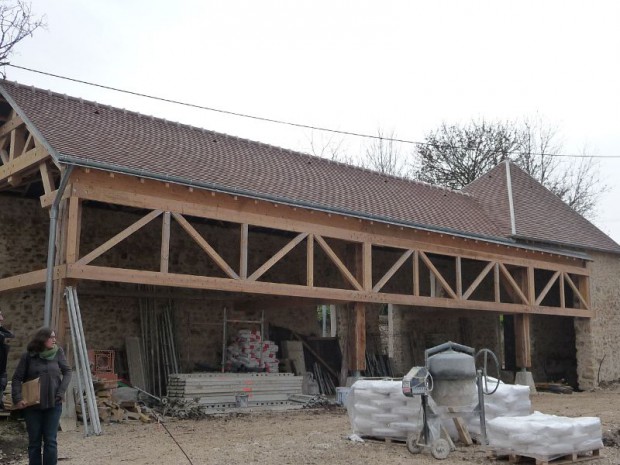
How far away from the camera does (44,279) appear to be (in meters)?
10.2

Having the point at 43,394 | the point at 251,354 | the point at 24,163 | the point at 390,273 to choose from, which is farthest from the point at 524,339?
the point at 43,394

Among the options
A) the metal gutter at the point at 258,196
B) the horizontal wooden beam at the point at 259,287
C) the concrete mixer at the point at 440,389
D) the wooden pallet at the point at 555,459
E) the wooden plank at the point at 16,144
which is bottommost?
the wooden pallet at the point at 555,459

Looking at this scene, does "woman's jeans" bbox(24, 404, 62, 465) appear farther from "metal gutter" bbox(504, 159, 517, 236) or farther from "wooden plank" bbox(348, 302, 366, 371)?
"metal gutter" bbox(504, 159, 517, 236)

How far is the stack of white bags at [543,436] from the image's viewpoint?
23.5ft

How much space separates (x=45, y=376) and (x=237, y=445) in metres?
2.95

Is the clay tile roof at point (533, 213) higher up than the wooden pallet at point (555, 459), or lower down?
higher up

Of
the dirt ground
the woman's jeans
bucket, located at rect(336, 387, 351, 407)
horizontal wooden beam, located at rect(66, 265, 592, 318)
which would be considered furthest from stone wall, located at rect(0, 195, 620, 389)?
the woman's jeans

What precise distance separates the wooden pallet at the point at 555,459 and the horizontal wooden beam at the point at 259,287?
5.34 m

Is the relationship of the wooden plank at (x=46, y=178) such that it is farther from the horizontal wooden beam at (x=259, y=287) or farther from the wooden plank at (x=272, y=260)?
the wooden plank at (x=272, y=260)

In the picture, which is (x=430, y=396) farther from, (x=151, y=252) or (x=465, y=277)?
(x=465, y=277)

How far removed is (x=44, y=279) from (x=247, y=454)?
4466 millimetres

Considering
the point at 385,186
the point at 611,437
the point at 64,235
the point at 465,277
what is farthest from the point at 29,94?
the point at 465,277

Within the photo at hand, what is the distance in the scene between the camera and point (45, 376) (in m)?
6.13

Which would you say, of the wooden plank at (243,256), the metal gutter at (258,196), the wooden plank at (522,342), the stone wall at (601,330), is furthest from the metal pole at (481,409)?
the stone wall at (601,330)
